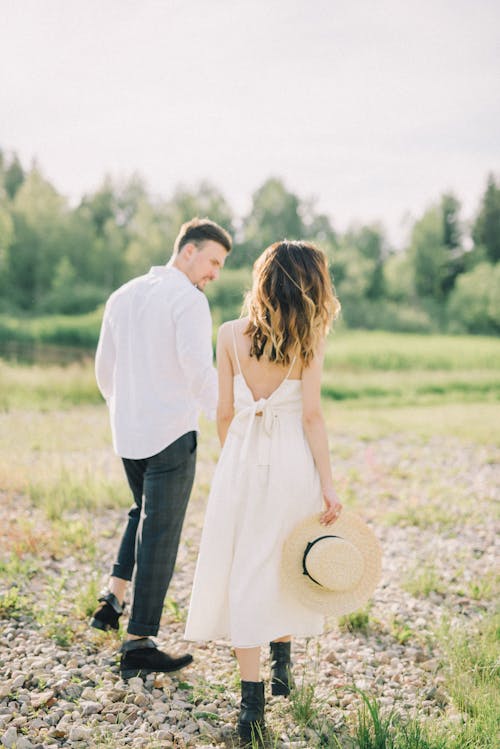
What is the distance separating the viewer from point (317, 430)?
3041mm

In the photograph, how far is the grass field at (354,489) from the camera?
3.35 meters

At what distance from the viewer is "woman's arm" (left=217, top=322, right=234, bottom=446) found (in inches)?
122

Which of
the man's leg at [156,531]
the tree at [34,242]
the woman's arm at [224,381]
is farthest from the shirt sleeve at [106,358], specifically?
the tree at [34,242]

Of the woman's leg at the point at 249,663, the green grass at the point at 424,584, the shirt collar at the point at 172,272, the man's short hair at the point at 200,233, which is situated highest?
the man's short hair at the point at 200,233

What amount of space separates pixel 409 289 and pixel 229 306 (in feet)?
64.7

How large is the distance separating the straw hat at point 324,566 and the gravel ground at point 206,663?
436 mm

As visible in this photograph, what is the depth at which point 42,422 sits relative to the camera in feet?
33.9

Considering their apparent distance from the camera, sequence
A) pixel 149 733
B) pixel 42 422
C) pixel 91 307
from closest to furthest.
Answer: pixel 149 733 < pixel 42 422 < pixel 91 307

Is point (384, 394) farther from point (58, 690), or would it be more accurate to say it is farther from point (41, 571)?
point (58, 690)

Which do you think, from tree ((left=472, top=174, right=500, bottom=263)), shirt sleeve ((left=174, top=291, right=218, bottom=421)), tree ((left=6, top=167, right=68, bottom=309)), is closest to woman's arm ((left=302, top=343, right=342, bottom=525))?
shirt sleeve ((left=174, top=291, right=218, bottom=421))

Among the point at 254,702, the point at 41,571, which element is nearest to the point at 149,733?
the point at 254,702

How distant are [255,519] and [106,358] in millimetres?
1386

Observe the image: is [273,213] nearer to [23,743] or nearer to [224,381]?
[224,381]

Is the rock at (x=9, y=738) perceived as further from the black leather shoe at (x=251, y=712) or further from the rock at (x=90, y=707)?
the black leather shoe at (x=251, y=712)
